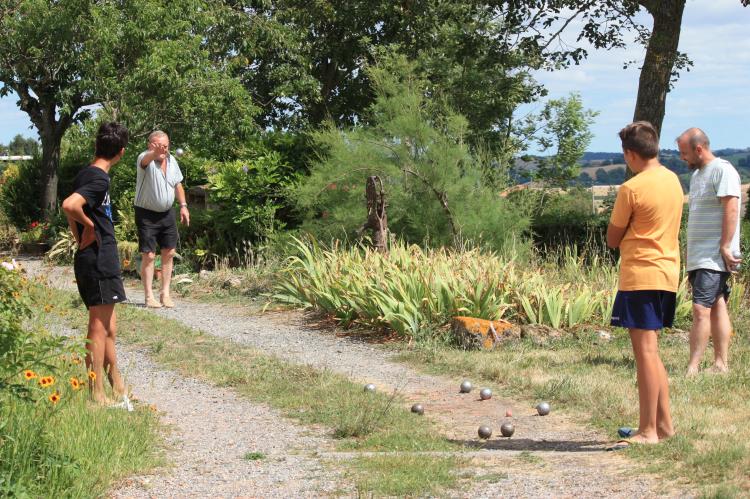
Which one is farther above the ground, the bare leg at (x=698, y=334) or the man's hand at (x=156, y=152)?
the man's hand at (x=156, y=152)

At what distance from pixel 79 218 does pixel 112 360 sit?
0.90m

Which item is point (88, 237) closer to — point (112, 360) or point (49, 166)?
point (112, 360)

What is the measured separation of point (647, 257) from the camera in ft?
16.3

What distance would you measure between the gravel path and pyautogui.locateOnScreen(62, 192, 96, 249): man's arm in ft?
4.04

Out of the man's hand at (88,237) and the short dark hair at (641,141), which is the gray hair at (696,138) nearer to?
the short dark hair at (641,141)

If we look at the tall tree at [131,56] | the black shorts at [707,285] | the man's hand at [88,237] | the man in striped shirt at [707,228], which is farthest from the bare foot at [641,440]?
the tall tree at [131,56]

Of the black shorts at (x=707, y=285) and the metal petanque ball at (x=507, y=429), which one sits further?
the black shorts at (x=707, y=285)

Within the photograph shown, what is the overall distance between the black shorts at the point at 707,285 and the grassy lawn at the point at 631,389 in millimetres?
534

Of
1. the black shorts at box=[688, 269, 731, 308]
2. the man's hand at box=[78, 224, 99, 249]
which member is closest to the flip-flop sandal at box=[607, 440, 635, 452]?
the black shorts at box=[688, 269, 731, 308]

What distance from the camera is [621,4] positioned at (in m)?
17.7

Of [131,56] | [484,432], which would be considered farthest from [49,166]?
[484,432]

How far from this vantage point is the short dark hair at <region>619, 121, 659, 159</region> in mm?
4984

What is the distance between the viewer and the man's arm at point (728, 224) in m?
6.77

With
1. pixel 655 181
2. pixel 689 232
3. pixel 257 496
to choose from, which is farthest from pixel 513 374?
pixel 257 496
